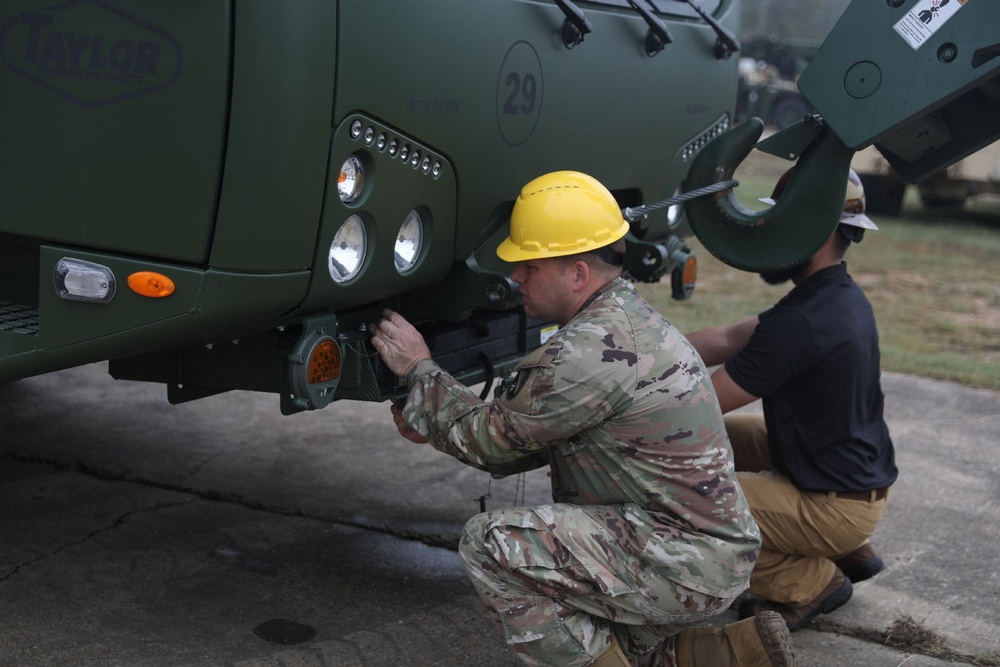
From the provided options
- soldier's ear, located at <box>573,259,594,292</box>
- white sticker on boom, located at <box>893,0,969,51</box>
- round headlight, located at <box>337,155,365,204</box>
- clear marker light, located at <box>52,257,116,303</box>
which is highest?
white sticker on boom, located at <box>893,0,969,51</box>

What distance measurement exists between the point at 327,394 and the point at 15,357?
0.75 metres

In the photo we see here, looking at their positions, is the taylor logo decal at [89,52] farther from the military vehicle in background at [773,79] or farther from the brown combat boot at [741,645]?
the military vehicle in background at [773,79]

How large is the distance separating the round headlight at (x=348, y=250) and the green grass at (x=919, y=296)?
4630 mm

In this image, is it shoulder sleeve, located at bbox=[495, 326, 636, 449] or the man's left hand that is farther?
the man's left hand

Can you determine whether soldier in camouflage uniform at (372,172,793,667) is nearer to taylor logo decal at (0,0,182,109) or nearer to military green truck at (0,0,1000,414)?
military green truck at (0,0,1000,414)

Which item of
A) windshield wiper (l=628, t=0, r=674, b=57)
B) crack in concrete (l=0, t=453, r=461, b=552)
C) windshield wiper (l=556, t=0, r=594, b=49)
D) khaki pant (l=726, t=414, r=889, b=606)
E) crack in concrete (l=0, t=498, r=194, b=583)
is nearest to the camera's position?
windshield wiper (l=556, t=0, r=594, b=49)

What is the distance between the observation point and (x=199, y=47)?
100.0 inches

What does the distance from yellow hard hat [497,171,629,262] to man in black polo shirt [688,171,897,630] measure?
31.3 inches

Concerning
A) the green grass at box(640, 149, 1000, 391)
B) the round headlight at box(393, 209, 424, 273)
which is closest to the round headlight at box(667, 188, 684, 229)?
the round headlight at box(393, 209, 424, 273)

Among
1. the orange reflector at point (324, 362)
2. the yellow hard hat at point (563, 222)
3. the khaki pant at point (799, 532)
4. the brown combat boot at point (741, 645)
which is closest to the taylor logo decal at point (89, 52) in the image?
the orange reflector at point (324, 362)

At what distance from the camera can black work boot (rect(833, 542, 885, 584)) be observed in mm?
3840

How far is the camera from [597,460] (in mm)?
2914

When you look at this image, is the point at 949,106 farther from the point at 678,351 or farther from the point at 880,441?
the point at 678,351

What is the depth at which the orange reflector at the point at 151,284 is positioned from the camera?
2680 mm
